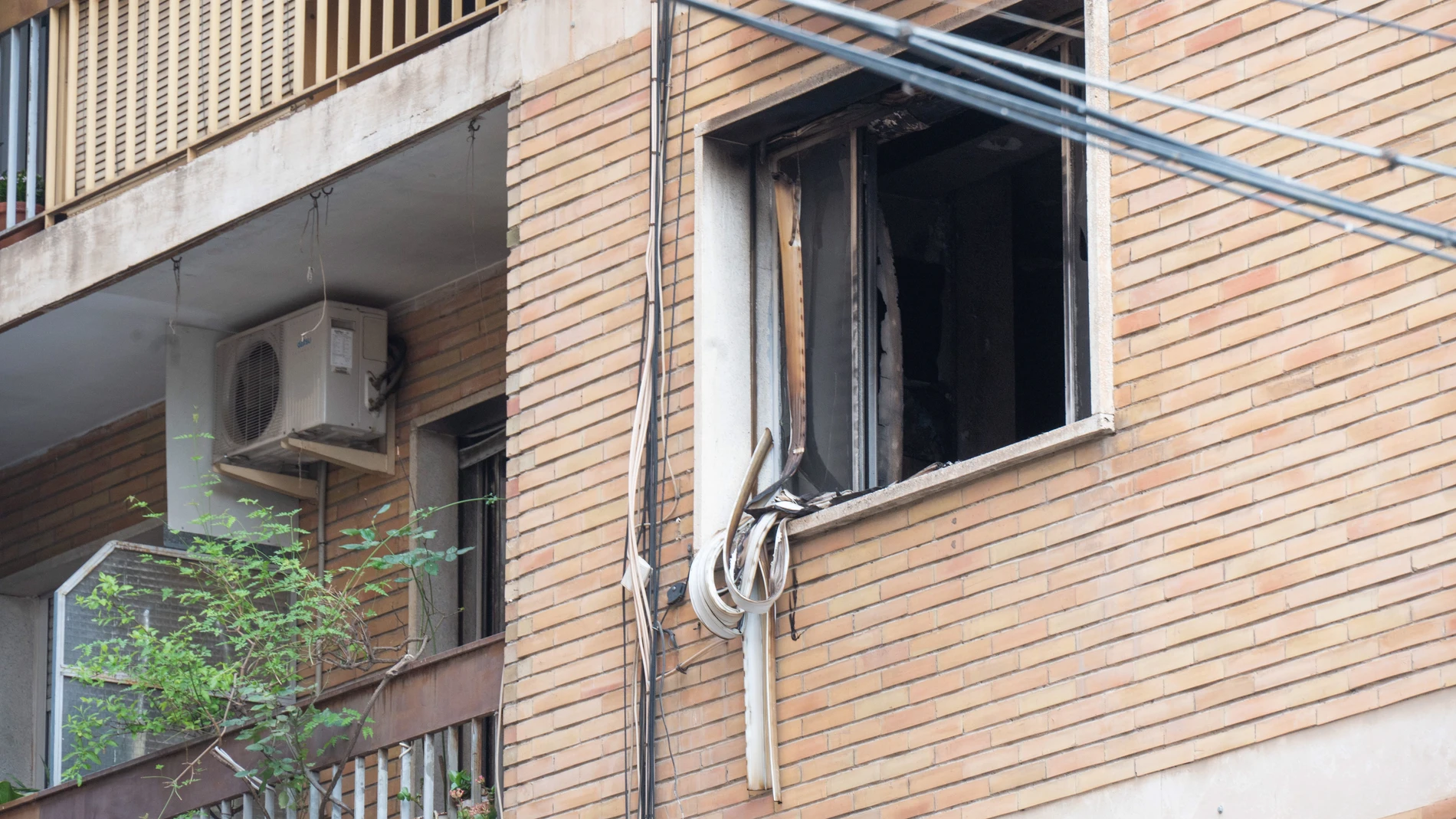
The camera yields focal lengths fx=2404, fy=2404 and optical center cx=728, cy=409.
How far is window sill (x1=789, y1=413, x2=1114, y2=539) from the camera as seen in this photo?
7270mm

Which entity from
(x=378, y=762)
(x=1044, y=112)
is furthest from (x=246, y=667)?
(x=1044, y=112)

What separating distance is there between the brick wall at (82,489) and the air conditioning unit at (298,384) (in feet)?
3.82

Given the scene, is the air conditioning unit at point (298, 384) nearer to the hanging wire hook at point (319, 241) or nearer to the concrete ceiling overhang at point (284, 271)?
the hanging wire hook at point (319, 241)

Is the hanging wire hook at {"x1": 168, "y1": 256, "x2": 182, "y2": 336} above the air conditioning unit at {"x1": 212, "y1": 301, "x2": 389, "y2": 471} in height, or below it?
above

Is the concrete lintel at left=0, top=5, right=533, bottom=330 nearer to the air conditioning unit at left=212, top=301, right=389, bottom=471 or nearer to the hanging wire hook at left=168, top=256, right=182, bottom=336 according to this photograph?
the hanging wire hook at left=168, top=256, right=182, bottom=336

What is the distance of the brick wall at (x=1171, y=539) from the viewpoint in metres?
6.61

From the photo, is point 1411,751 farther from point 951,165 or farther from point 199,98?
point 199,98

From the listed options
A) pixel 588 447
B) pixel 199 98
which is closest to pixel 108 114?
pixel 199 98

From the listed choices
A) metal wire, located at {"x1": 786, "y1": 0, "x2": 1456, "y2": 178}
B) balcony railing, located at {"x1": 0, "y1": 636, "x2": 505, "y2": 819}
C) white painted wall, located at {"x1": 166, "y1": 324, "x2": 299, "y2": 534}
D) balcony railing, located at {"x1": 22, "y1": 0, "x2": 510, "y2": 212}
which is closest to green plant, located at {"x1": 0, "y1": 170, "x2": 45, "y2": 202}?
balcony railing, located at {"x1": 22, "y1": 0, "x2": 510, "y2": 212}

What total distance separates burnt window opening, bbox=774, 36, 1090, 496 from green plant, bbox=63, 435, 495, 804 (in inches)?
81.9

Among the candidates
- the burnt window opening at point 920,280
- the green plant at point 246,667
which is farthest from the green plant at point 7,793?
the burnt window opening at point 920,280

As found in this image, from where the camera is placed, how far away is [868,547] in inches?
310

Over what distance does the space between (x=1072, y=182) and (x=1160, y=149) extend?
2.85 metres

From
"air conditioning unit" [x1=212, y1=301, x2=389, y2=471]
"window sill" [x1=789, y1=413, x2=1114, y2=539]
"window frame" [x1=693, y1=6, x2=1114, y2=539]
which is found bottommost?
"window sill" [x1=789, y1=413, x2=1114, y2=539]
